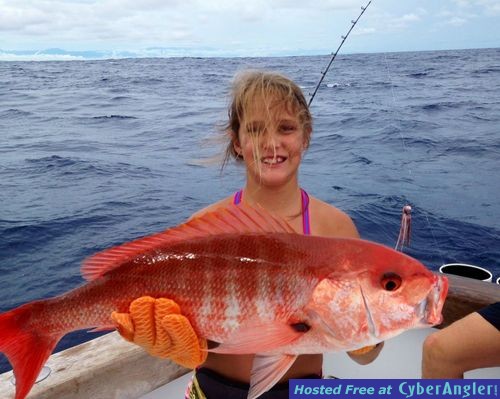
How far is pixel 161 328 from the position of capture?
1.67 metres

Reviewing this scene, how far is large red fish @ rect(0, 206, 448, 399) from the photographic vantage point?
4.70ft

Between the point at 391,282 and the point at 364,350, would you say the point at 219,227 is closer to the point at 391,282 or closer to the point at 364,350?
the point at 391,282

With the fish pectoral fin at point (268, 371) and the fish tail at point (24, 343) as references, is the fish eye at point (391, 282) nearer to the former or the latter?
the fish pectoral fin at point (268, 371)

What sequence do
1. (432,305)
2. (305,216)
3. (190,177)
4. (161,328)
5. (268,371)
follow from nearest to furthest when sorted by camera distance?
1. (432,305)
2. (268,371)
3. (161,328)
4. (305,216)
5. (190,177)

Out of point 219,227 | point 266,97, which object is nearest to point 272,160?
point 266,97

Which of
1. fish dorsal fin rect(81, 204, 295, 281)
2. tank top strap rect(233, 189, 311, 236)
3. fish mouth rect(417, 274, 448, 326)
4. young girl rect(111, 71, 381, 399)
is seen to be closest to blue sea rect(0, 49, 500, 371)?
tank top strap rect(233, 189, 311, 236)

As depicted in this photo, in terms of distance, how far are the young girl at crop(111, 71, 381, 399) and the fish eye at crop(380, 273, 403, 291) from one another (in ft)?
2.39

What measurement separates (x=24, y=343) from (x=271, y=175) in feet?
4.14

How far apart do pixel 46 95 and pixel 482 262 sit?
2835cm

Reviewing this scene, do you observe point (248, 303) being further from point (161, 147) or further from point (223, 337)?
point (161, 147)

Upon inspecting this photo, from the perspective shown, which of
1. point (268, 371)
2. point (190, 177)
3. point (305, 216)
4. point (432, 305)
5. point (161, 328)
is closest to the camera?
point (432, 305)

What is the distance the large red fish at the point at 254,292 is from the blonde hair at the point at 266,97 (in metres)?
0.82

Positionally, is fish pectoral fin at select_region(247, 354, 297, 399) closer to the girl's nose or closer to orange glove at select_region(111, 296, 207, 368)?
orange glove at select_region(111, 296, 207, 368)

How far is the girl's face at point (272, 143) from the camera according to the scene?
2342 millimetres
